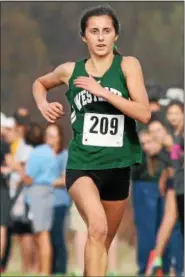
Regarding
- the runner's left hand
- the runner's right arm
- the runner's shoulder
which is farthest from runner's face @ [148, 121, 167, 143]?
the runner's left hand

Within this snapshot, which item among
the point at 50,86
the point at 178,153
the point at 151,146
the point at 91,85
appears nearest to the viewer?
the point at 91,85

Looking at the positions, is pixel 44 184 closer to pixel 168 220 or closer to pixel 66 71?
pixel 168 220

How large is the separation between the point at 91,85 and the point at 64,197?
18.0ft

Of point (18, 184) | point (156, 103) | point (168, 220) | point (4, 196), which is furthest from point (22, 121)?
point (168, 220)

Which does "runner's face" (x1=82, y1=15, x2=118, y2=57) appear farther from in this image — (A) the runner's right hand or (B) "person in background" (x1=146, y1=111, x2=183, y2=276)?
(B) "person in background" (x1=146, y1=111, x2=183, y2=276)

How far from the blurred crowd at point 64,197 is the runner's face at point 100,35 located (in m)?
4.25

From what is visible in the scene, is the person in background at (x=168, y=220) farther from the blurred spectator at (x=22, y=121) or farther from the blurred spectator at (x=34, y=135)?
the blurred spectator at (x=22, y=121)

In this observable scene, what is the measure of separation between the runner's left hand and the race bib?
23cm

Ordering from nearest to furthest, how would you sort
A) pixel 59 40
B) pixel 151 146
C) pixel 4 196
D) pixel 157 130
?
1. pixel 151 146
2. pixel 157 130
3. pixel 4 196
4. pixel 59 40

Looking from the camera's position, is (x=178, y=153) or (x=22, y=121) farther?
(x=22, y=121)

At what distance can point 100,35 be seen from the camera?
8.17 m

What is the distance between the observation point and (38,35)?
1789 cm

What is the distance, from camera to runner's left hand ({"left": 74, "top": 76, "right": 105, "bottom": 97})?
795 cm

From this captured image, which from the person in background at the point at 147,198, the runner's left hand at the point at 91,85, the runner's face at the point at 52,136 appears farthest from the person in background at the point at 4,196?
the runner's left hand at the point at 91,85
